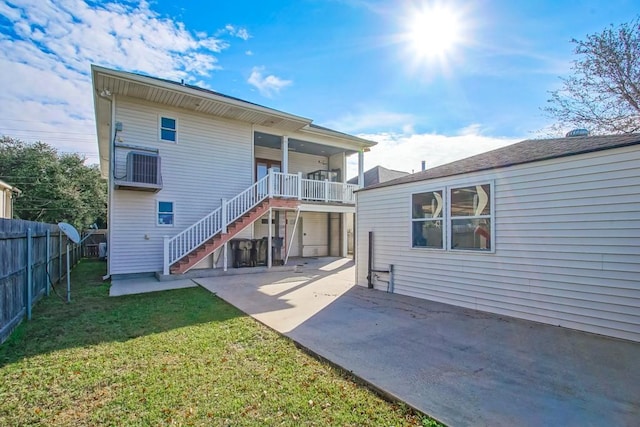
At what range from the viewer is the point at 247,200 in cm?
1129

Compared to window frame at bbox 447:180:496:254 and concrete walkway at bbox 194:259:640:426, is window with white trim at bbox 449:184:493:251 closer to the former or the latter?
window frame at bbox 447:180:496:254

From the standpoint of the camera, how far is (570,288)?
4777mm

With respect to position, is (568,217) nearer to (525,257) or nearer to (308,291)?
(525,257)

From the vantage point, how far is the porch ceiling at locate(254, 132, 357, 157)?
43.8ft

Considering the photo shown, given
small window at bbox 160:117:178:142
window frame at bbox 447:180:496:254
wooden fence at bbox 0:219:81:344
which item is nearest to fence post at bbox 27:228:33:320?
wooden fence at bbox 0:219:81:344

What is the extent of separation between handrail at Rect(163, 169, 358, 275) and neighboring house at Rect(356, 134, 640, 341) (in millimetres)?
5120

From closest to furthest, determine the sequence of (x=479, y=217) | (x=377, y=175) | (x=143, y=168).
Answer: (x=479, y=217)
(x=143, y=168)
(x=377, y=175)

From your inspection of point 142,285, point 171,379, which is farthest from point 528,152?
point 142,285

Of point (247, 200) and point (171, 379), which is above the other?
point (247, 200)

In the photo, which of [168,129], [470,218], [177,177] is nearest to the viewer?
[470,218]

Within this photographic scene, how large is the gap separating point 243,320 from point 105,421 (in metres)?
2.83

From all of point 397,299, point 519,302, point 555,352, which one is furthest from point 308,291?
point 555,352

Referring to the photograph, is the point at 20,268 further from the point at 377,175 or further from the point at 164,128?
the point at 377,175

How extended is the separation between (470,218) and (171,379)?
18.7ft
